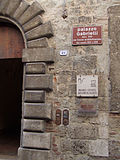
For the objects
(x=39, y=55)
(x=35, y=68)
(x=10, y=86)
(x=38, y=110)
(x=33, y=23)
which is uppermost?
(x=33, y=23)

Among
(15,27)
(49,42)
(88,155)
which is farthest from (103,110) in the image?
(15,27)

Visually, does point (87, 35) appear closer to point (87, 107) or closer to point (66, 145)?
point (87, 107)

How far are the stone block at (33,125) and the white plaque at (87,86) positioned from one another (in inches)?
35.9

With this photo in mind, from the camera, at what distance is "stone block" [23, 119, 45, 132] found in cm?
355

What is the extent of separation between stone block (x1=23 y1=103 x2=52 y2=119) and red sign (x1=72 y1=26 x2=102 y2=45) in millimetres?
1409

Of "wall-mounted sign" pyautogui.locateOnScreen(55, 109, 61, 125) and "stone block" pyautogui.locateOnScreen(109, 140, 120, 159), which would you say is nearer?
"stone block" pyautogui.locateOnScreen(109, 140, 120, 159)

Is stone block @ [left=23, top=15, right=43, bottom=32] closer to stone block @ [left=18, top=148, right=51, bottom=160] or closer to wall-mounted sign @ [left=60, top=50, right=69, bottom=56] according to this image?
wall-mounted sign @ [left=60, top=50, right=69, bottom=56]

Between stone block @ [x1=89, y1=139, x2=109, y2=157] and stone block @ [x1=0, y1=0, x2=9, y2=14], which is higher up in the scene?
stone block @ [x1=0, y1=0, x2=9, y2=14]

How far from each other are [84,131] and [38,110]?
0.97 meters

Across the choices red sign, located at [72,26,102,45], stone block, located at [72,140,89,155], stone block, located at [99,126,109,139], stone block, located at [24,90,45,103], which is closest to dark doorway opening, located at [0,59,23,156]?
stone block, located at [24,90,45,103]

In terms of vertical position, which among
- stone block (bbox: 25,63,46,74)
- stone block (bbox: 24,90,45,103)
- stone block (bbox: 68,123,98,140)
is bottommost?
stone block (bbox: 68,123,98,140)

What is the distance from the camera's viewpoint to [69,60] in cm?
375

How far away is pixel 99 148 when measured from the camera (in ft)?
11.1

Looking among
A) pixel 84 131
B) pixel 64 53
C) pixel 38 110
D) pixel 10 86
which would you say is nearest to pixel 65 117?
pixel 84 131
